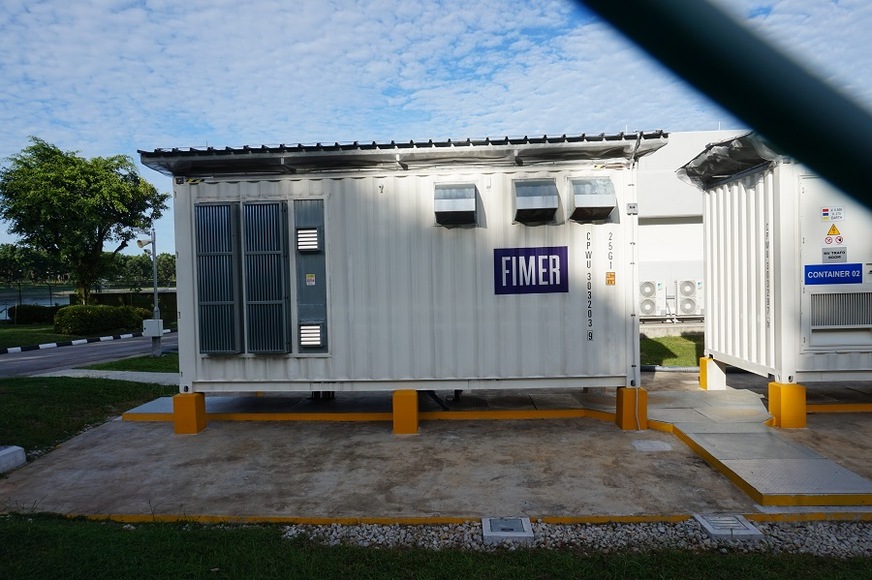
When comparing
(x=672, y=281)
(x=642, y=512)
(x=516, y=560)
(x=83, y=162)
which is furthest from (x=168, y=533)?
(x=83, y=162)

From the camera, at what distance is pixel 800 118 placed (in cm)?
76

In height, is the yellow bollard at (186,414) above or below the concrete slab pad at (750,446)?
above

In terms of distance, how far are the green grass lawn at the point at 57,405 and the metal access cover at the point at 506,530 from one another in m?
5.60

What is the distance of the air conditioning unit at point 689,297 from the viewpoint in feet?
56.4

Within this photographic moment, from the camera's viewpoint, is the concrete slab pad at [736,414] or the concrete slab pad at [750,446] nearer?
the concrete slab pad at [750,446]

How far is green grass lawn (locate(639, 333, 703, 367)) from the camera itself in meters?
11.7

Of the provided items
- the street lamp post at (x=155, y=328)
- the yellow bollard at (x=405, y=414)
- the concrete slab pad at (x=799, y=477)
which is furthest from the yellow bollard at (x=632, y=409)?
the street lamp post at (x=155, y=328)

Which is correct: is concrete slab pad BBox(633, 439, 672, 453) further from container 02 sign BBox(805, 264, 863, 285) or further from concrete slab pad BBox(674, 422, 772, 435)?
container 02 sign BBox(805, 264, 863, 285)

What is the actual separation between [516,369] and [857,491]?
3.51 m

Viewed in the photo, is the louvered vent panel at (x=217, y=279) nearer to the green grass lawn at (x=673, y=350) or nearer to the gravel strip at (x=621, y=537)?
the gravel strip at (x=621, y=537)

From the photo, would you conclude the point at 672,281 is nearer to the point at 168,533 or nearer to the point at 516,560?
the point at 516,560

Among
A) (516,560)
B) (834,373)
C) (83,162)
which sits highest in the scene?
(83,162)

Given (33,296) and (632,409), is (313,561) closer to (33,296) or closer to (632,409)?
(632,409)

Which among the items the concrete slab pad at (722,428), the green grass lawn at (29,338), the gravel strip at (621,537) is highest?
the green grass lawn at (29,338)
